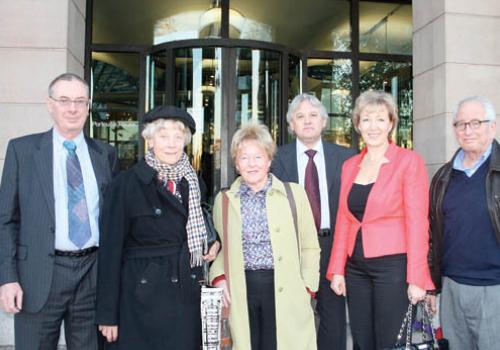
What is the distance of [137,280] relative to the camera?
3.21 m

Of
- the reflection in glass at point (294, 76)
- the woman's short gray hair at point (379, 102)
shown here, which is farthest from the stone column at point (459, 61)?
the woman's short gray hair at point (379, 102)

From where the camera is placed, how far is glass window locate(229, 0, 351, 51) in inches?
354

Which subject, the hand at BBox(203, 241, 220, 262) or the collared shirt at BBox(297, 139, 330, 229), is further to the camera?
the collared shirt at BBox(297, 139, 330, 229)

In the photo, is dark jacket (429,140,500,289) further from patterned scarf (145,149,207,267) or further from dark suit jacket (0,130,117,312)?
dark suit jacket (0,130,117,312)

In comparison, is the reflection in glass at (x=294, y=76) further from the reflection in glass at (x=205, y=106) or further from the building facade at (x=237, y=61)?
the reflection in glass at (x=205, y=106)

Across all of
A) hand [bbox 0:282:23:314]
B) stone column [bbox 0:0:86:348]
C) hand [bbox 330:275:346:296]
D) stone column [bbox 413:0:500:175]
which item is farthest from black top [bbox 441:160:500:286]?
stone column [bbox 0:0:86:348]

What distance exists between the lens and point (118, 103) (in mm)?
8484

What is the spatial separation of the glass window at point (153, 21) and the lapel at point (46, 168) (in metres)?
5.27

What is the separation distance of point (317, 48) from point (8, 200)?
21.8 ft

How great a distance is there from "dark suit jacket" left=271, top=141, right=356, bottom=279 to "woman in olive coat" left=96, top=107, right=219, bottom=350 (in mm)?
1217

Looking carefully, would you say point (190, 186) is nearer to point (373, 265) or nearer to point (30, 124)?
point (373, 265)

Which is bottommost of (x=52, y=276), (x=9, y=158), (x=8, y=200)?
(x=52, y=276)

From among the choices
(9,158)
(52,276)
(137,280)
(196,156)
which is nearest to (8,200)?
(9,158)

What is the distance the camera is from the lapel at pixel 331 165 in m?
4.33
